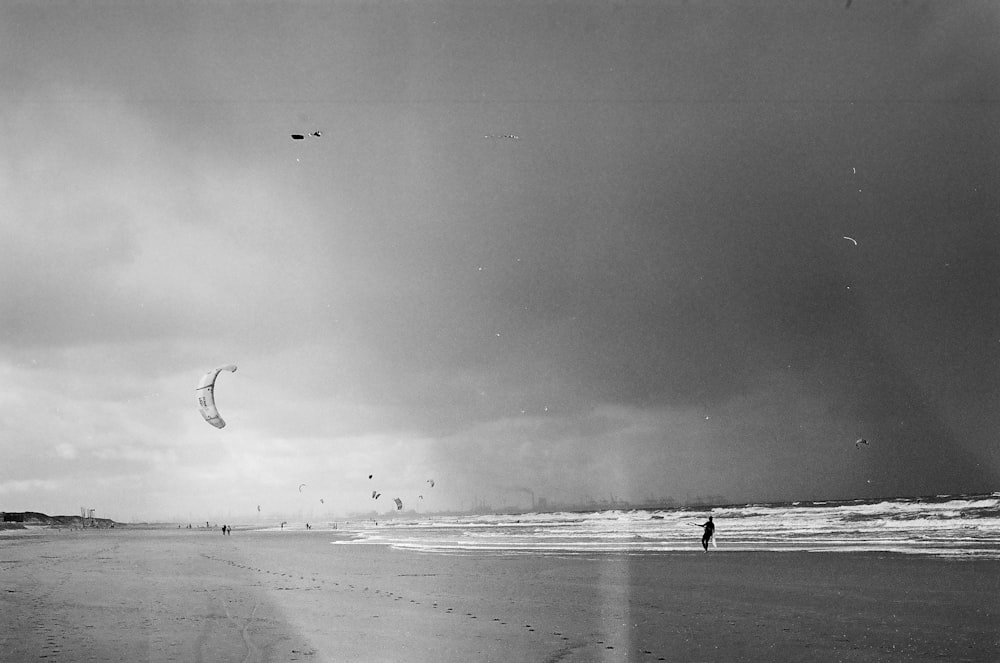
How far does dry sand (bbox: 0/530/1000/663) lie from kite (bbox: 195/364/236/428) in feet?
23.7

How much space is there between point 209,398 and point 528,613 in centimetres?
1992

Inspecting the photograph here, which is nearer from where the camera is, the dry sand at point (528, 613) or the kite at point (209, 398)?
the dry sand at point (528, 613)

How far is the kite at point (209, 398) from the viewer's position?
28.6m

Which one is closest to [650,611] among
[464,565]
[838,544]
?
[464,565]

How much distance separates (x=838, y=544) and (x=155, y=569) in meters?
27.2

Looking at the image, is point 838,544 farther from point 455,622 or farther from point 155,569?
point 155,569

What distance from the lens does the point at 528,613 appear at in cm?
1335

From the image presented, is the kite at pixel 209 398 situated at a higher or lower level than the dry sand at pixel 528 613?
higher

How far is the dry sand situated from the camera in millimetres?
9883

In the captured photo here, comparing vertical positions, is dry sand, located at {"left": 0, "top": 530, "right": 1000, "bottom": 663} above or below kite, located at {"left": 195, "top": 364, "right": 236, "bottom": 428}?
below

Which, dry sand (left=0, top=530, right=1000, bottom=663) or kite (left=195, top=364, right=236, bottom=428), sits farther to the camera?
kite (left=195, top=364, right=236, bottom=428)

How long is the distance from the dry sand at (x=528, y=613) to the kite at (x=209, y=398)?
23.7 ft

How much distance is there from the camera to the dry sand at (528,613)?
988cm

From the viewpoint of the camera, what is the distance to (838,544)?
96.1 feet
